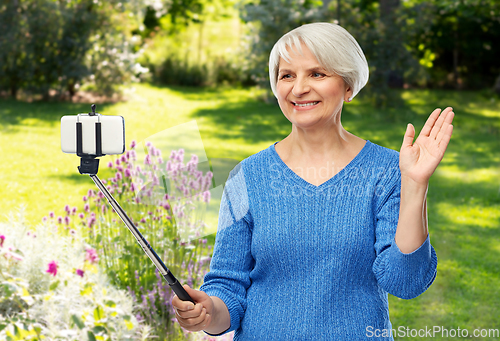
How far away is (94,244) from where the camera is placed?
375 cm

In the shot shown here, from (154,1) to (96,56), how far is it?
238 centimetres

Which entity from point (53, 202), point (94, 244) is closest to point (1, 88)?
point (53, 202)

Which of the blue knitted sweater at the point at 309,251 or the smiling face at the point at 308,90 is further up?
the smiling face at the point at 308,90

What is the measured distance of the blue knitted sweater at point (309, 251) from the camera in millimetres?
1536

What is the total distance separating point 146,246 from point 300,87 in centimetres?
71

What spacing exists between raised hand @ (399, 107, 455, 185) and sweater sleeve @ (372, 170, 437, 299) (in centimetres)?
16

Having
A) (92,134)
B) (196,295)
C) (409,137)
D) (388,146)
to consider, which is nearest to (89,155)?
(92,134)

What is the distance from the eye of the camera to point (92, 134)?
0.92m

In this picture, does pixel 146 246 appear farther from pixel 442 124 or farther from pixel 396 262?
pixel 442 124

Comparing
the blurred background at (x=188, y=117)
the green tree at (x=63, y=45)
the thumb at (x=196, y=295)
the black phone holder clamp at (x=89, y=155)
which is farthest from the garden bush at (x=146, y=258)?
the green tree at (x=63, y=45)

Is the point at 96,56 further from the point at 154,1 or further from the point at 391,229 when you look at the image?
the point at 391,229

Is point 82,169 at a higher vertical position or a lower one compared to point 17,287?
higher

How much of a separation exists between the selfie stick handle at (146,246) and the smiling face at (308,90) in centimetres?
62

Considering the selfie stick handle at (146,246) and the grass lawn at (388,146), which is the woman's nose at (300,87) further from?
the selfie stick handle at (146,246)
